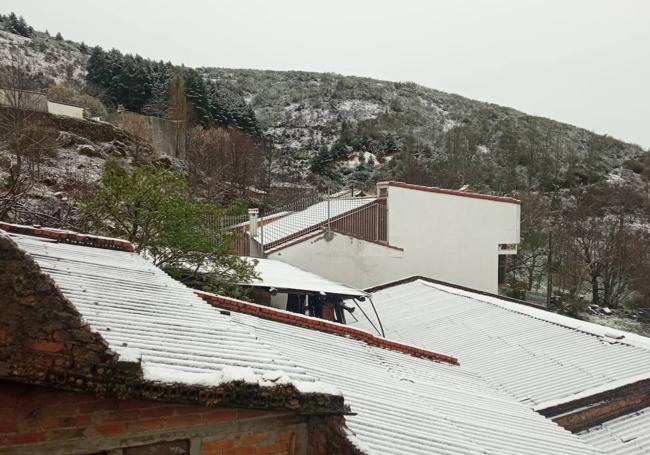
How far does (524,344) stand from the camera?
9188 mm

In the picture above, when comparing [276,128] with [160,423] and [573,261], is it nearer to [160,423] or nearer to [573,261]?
[573,261]

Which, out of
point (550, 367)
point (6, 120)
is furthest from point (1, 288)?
point (6, 120)

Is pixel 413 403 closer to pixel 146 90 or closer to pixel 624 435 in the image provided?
pixel 624 435

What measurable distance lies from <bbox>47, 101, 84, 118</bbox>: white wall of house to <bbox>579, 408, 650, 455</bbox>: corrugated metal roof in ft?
101

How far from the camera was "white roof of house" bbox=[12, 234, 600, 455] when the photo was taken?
2939 millimetres

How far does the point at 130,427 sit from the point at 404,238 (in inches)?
583

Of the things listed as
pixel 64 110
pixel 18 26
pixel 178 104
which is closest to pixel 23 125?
pixel 64 110

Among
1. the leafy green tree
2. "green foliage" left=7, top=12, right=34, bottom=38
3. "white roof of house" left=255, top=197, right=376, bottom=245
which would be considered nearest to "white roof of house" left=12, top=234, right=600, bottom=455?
the leafy green tree

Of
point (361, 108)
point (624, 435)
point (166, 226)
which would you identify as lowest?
point (624, 435)

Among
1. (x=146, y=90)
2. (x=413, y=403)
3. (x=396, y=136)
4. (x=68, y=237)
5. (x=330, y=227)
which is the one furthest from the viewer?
(x=396, y=136)

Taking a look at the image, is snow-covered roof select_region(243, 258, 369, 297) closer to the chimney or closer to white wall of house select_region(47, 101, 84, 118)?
the chimney

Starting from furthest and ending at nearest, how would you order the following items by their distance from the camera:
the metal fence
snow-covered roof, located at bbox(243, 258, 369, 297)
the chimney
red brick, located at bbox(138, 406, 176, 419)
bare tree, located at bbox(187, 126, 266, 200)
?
bare tree, located at bbox(187, 126, 266, 200) < the chimney < the metal fence < snow-covered roof, located at bbox(243, 258, 369, 297) < red brick, located at bbox(138, 406, 176, 419)

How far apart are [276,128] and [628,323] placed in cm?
5182

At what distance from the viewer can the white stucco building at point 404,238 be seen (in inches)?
610
